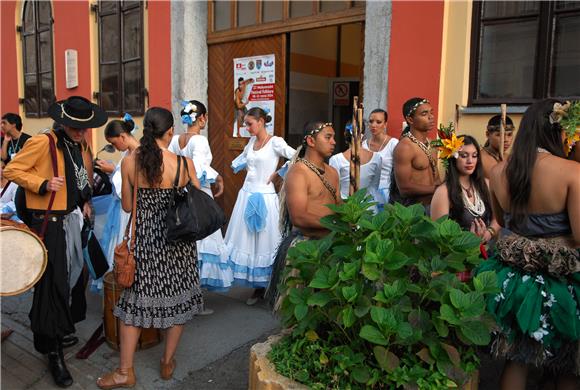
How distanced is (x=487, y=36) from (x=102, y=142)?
277 inches

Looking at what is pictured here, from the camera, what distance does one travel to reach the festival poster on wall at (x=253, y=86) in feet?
23.5

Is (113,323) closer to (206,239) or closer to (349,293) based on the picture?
(206,239)

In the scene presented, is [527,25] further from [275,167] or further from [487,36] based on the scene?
[275,167]

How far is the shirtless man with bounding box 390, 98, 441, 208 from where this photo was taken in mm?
4242

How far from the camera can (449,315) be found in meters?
1.94

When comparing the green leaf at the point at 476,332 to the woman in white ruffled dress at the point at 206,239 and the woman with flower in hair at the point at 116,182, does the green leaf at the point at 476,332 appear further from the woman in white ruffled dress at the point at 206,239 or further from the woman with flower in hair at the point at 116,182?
the woman with flower in hair at the point at 116,182

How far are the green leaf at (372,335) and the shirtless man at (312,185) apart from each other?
140 centimetres

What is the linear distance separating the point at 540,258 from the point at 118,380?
2.73 m

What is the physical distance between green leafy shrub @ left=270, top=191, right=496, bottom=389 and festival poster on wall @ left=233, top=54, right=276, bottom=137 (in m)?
5.04

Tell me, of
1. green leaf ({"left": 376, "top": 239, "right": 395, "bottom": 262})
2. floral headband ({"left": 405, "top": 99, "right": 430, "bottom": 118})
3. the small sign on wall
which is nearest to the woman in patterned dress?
green leaf ({"left": 376, "top": 239, "right": 395, "bottom": 262})

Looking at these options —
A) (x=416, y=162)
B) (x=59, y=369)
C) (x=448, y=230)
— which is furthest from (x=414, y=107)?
(x=59, y=369)

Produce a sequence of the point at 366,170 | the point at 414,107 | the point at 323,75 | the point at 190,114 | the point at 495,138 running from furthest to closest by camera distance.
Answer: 1. the point at 323,75
2. the point at 190,114
3. the point at 366,170
4. the point at 495,138
5. the point at 414,107

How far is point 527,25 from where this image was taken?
4832 mm

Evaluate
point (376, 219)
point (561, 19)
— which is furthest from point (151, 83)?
point (376, 219)
